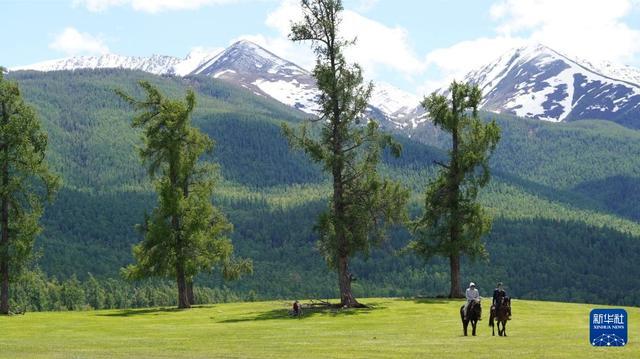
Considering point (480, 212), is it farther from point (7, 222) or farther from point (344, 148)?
point (7, 222)

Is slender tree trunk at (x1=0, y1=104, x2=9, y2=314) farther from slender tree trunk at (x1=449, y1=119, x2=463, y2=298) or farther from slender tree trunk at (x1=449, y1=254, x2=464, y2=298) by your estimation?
slender tree trunk at (x1=449, y1=119, x2=463, y2=298)

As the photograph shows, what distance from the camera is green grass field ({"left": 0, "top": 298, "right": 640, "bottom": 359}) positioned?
34.5m

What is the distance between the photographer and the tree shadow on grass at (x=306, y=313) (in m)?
57.1

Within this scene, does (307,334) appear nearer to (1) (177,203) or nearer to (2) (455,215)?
(1) (177,203)

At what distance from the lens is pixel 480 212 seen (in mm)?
72375

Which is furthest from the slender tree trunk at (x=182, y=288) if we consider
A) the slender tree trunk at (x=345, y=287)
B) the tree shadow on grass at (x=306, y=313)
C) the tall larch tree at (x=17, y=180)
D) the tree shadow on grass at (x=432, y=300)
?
the tree shadow on grass at (x=432, y=300)

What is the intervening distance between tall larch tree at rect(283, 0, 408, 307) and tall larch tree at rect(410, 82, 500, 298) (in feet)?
34.2

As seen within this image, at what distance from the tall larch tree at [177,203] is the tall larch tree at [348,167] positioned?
1094 centimetres

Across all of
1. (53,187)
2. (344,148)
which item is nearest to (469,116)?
(344,148)

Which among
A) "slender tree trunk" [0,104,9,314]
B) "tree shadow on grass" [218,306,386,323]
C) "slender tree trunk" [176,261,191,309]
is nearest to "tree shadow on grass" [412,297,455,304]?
"tree shadow on grass" [218,306,386,323]

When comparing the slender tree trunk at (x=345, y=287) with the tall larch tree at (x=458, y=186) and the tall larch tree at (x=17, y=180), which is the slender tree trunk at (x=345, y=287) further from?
the tall larch tree at (x=17, y=180)

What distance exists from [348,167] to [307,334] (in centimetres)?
2063

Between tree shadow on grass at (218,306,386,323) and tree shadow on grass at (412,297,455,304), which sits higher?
tree shadow on grass at (218,306,386,323)

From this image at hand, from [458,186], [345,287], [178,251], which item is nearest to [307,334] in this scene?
[345,287]
